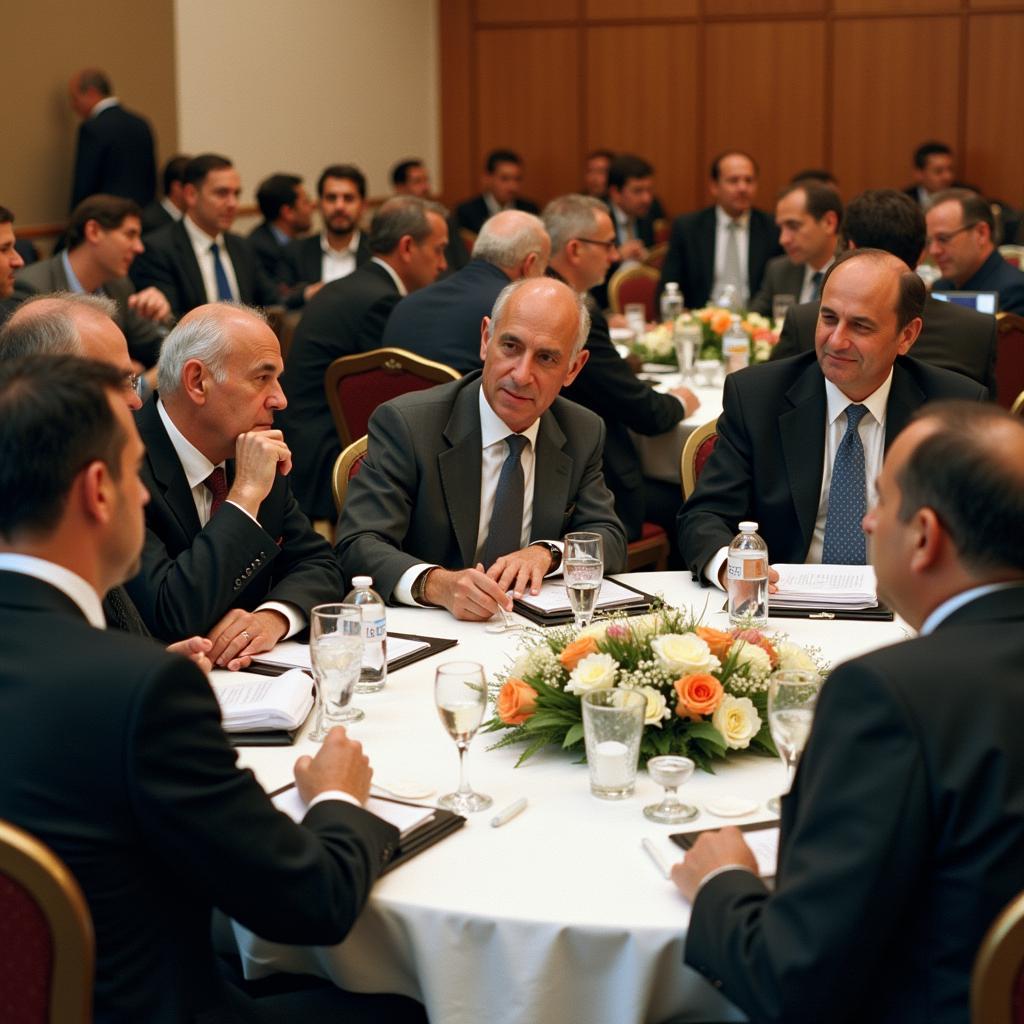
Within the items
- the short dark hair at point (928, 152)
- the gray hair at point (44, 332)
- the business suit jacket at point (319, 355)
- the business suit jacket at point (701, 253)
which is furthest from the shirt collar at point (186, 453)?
the short dark hair at point (928, 152)

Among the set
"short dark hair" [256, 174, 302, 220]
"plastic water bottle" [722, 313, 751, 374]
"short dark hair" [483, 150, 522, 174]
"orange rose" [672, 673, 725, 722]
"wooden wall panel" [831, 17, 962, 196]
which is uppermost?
"wooden wall panel" [831, 17, 962, 196]

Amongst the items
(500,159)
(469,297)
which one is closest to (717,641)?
(469,297)

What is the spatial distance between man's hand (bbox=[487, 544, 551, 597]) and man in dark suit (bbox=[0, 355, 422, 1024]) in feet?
4.30

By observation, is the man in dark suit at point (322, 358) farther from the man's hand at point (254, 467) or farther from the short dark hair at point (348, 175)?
the short dark hair at point (348, 175)

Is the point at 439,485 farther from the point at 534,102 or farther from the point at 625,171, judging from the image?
the point at 534,102

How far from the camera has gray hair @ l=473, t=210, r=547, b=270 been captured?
5.33 meters

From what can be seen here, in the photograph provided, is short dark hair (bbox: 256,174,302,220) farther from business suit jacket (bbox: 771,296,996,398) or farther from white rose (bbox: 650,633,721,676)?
white rose (bbox: 650,633,721,676)

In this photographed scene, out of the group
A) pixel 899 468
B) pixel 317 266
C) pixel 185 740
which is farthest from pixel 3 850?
pixel 317 266

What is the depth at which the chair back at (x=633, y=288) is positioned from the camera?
9000 mm

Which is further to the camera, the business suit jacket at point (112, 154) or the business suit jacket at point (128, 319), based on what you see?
the business suit jacket at point (112, 154)

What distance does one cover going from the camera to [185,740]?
1.65 meters

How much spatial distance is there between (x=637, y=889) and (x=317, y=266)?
8132mm

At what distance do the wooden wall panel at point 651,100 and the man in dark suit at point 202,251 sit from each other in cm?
568

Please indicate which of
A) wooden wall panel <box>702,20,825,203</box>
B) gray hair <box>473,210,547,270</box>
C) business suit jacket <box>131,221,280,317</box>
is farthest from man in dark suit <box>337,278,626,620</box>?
wooden wall panel <box>702,20,825,203</box>
